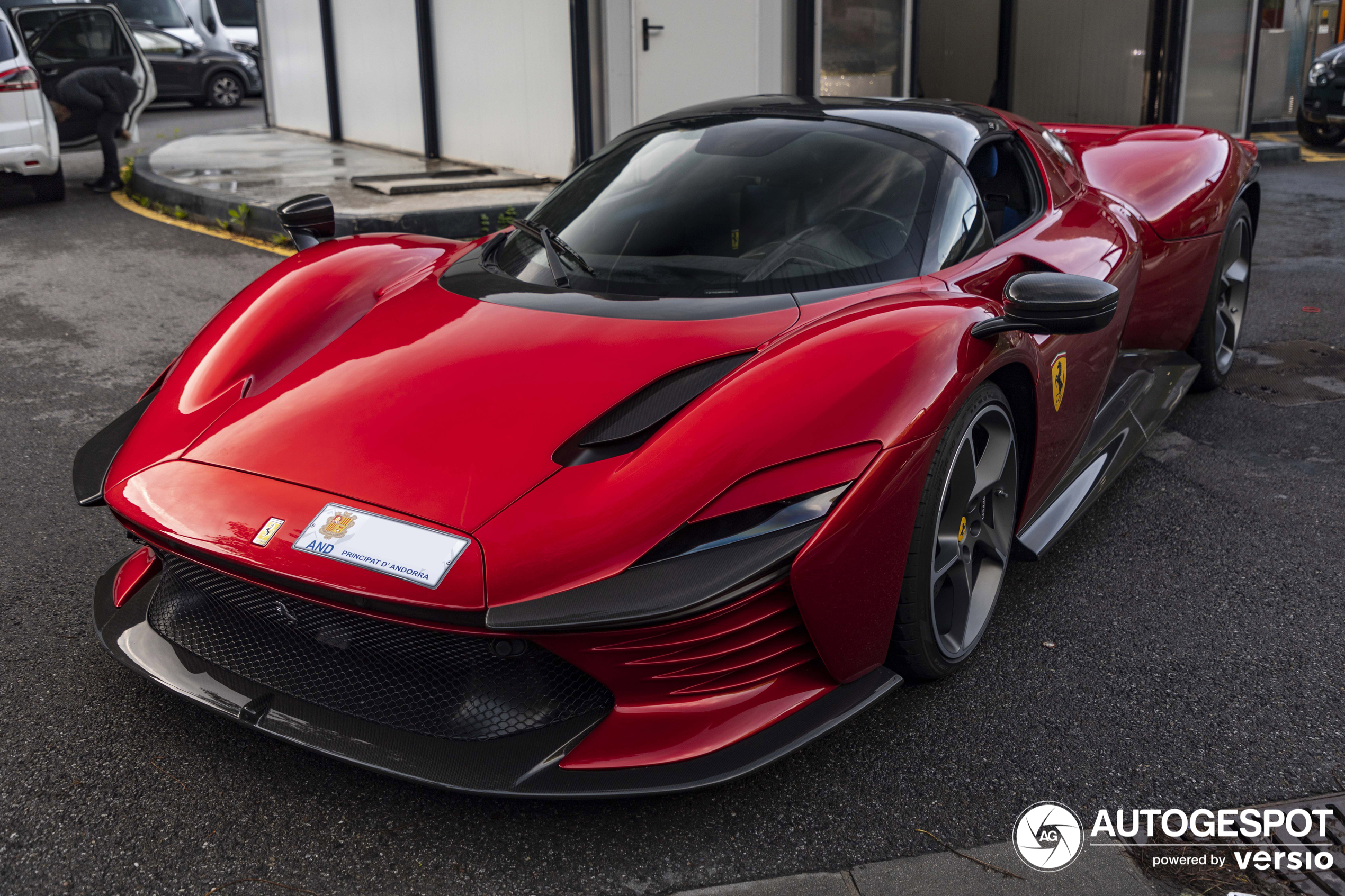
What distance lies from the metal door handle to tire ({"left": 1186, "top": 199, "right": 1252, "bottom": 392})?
4545 millimetres

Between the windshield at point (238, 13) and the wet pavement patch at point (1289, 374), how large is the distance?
16537 mm

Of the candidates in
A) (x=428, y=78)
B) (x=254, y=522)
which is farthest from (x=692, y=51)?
(x=254, y=522)

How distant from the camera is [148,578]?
224 centimetres

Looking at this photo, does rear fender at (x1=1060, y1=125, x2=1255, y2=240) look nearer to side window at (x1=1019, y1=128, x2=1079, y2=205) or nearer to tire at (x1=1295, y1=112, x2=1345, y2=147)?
side window at (x1=1019, y1=128, x2=1079, y2=205)

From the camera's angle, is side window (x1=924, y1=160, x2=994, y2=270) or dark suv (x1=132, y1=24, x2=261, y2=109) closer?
side window (x1=924, y1=160, x2=994, y2=270)

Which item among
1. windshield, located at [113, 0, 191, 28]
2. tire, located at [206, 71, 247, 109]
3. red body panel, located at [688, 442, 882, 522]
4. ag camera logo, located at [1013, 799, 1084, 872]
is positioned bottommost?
ag camera logo, located at [1013, 799, 1084, 872]

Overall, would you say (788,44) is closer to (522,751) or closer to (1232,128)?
(1232,128)

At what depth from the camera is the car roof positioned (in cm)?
287

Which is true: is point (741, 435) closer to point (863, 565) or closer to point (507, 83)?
point (863, 565)

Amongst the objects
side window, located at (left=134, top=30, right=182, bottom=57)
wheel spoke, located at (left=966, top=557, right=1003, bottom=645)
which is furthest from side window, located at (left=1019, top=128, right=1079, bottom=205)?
side window, located at (left=134, top=30, right=182, bottom=57)

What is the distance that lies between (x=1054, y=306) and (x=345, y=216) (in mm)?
5263

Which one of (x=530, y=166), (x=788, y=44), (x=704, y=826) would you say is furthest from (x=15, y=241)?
(x=704, y=826)

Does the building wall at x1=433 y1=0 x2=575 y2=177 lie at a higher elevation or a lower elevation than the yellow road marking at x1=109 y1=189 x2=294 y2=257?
higher

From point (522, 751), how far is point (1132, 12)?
1131cm
